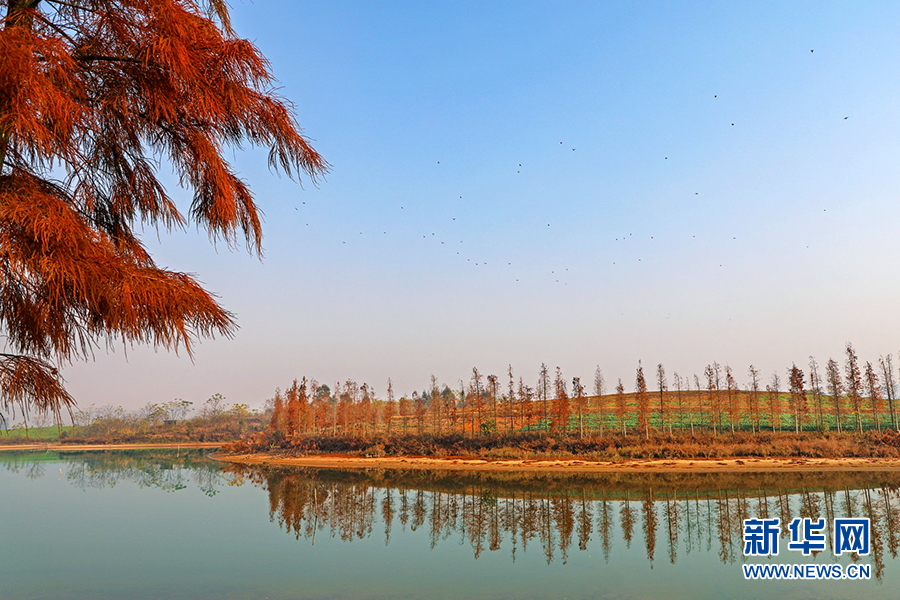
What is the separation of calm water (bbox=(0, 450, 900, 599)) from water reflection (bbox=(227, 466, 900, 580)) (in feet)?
0.31

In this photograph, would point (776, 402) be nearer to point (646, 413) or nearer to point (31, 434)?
point (646, 413)

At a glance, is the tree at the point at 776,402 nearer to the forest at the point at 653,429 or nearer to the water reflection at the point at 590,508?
the forest at the point at 653,429

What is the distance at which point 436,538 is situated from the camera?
1619 centimetres

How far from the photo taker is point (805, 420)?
56.7 m

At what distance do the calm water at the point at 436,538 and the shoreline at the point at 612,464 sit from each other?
2.98m

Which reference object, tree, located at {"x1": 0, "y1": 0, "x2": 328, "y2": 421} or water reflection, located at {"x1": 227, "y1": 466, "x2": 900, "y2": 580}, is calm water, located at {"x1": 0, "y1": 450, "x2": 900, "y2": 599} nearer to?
water reflection, located at {"x1": 227, "y1": 466, "x2": 900, "y2": 580}

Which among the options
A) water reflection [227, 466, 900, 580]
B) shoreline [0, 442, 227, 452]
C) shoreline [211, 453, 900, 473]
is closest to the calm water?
water reflection [227, 466, 900, 580]

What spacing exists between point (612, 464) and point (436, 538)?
21543 millimetres

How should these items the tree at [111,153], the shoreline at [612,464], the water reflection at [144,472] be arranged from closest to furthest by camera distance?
the tree at [111,153]
the shoreline at [612,464]
the water reflection at [144,472]

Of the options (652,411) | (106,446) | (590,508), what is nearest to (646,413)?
(652,411)

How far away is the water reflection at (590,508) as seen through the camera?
48.6ft

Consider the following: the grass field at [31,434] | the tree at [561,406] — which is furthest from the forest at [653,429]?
the grass field at [31,434]

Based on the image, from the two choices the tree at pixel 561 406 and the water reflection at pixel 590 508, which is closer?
the water reflection at pixel 590 508

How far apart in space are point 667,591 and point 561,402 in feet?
126
